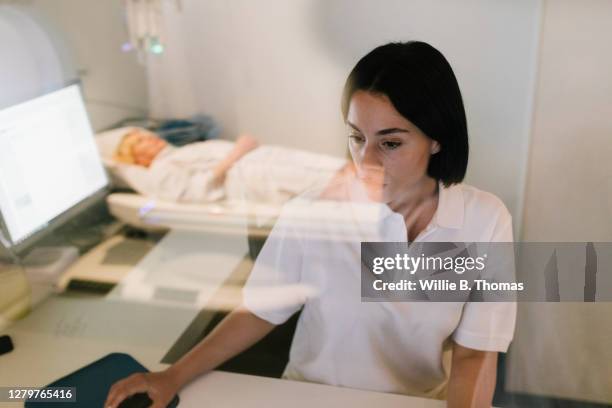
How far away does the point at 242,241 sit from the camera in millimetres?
985

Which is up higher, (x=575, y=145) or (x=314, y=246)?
(x=575, y=145)

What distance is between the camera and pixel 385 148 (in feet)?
2.47

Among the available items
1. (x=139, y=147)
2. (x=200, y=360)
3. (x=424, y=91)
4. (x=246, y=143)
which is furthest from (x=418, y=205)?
(x=139, y=147)

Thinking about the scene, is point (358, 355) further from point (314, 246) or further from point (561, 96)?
point (561, 96)

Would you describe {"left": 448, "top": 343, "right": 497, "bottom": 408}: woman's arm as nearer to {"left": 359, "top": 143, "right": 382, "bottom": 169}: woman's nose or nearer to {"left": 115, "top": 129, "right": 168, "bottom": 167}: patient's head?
{"left": 359, "top": 143, "right": 382, "bottom": 169}: woman's nose

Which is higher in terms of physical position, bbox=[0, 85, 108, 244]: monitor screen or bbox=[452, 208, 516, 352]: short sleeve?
bbox=[0, 85, 108, 244]: monitor screen

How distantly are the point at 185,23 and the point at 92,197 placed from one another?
0.44m

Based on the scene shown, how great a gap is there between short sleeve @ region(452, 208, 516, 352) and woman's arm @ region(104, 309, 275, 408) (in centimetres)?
34

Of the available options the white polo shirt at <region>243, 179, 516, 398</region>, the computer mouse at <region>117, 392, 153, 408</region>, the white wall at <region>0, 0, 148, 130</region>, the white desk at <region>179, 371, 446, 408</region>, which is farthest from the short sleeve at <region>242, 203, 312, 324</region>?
the white wall at <region>0, 0, 148, 130</region>

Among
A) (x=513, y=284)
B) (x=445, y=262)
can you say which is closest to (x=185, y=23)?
(x=445, y=262)

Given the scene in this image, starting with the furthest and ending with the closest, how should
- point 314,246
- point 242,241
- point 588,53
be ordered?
point 242,241 → point 314,246 → point 588,53

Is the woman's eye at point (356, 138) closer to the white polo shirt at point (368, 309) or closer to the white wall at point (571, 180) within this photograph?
the white polo shirt at point (368, 309)

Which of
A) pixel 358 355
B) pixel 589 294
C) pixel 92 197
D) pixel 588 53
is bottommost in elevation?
pixel 358 355

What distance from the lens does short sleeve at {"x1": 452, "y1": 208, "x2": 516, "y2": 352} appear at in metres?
0.82
